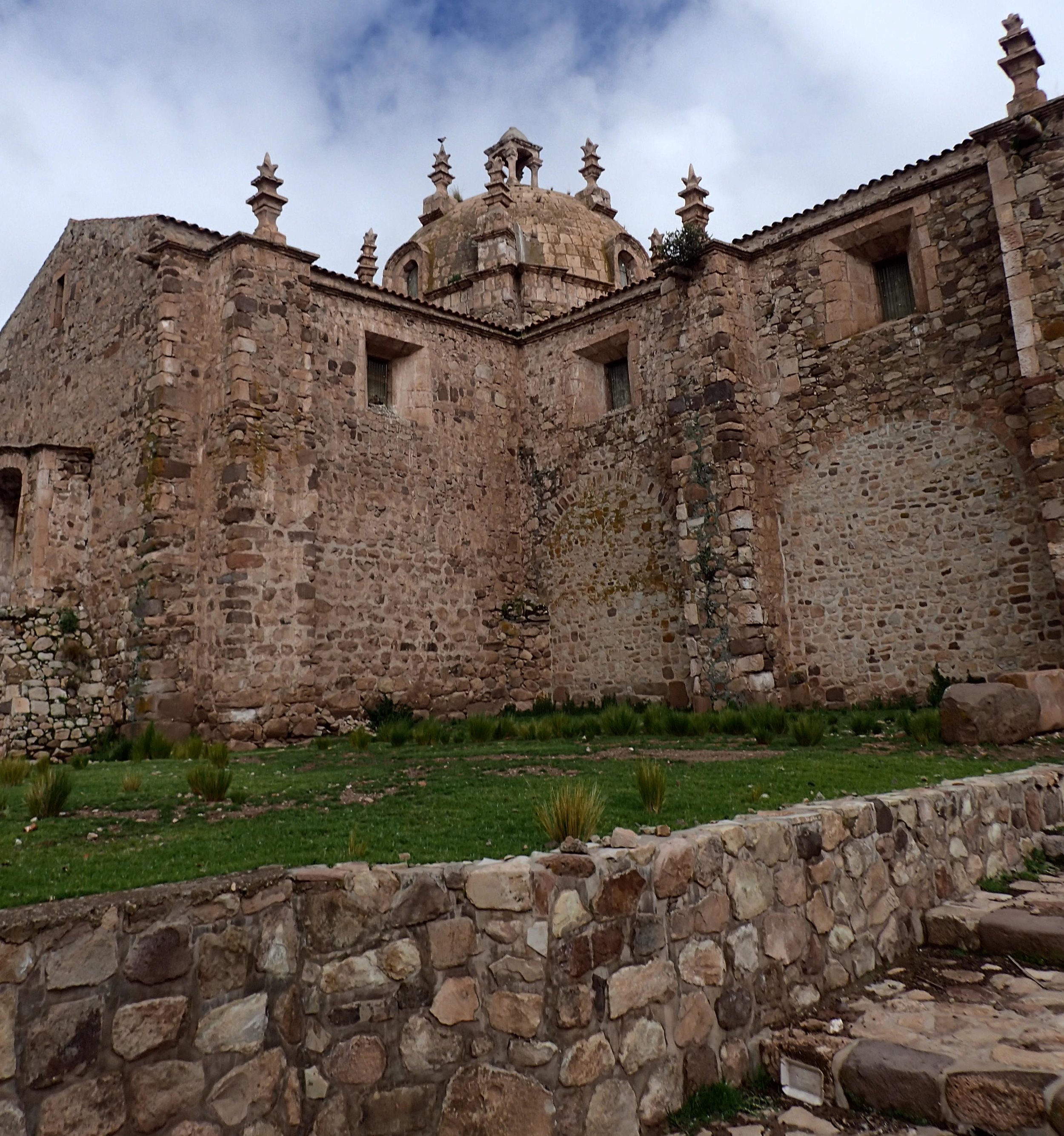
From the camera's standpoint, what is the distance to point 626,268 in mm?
23094

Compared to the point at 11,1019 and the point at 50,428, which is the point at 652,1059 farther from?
the point at 50,428

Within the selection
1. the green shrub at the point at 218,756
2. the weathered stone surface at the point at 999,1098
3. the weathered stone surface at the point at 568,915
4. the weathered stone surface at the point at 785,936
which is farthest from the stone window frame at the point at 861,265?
the weathered stone surface at the point at 568,915

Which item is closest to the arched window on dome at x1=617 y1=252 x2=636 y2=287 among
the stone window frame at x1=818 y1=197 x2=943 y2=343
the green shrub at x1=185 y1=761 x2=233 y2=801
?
the stone window frame at x1=818 y1=197 x2=943 y2=343

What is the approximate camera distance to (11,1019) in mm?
2959

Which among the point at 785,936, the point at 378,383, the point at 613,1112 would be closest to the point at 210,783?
the point at 613,1112

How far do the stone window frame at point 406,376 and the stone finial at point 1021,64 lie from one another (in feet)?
33.0

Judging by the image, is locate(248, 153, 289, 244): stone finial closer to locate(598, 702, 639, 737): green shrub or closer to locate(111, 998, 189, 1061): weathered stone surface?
locate(598, 702, 639, 737): green shrub

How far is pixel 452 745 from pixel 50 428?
10834 mm

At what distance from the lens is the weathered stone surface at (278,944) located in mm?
3521

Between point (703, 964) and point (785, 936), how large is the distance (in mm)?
671

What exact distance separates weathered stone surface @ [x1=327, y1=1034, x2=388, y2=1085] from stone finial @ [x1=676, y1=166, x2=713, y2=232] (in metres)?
14.4

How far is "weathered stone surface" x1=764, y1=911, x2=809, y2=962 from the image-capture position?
4594 millimetres

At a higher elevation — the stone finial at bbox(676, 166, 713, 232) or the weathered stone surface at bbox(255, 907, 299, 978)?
the stone finial at bbox(676, 166, 713, 232)

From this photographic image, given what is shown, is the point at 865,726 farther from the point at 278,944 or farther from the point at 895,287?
the point at 278,944
